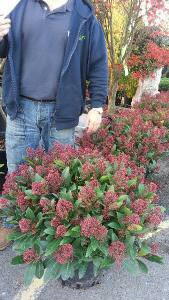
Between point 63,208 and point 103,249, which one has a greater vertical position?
point 63,208

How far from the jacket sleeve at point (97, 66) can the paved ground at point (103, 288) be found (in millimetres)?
1378

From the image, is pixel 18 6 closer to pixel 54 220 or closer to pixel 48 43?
pixel 48 43

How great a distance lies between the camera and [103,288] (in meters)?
3.22

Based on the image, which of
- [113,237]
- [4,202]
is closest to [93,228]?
[113,237]

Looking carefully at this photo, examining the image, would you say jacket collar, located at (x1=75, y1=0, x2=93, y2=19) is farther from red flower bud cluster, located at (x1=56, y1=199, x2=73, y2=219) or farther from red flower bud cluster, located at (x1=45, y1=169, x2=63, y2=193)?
red flower bud cluster, located at (x1=56, y1=199, x2=73, y2=219)

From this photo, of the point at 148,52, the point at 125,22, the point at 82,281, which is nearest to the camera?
the point at 82,281

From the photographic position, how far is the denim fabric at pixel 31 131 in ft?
10.2

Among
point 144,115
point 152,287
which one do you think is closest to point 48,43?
point 152,287

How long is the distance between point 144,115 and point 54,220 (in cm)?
269

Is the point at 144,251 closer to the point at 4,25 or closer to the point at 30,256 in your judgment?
the point at 30,256

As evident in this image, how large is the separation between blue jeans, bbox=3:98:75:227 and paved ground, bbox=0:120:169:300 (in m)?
0.86

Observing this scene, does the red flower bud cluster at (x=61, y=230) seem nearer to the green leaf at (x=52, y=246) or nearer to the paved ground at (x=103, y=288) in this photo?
the green leaf at (x=52, y=246)

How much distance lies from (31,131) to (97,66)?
690mm

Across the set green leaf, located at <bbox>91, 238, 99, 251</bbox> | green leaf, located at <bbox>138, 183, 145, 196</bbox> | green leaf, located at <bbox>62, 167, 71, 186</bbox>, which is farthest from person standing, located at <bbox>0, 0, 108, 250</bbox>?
green leaf, located at <bbox>91, 238, 99, 251</bbox>
